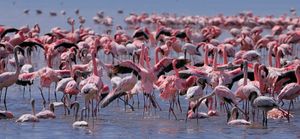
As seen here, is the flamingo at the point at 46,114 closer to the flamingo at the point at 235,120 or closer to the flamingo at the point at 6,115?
the flamingo at the point at 6,115

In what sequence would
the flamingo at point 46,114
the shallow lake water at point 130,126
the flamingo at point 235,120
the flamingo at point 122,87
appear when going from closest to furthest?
1. the shallow lake water at point 130,126
2. the flamingo at point 235,120
3. the flamingo at point 46,114
4. the flamingo at point 122,87

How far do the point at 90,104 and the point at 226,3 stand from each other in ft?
140

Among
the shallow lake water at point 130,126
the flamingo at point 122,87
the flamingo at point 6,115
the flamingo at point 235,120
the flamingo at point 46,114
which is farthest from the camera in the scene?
the flamingo at point 122,87

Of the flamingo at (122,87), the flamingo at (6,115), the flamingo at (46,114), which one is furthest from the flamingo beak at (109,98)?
the flamingo at (6,115)

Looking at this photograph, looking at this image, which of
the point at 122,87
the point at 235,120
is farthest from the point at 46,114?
the point at 235,120

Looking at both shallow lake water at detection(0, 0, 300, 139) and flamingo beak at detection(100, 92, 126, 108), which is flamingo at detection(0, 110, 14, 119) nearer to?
shallow lake water at detection(0, 0, 300, 139)

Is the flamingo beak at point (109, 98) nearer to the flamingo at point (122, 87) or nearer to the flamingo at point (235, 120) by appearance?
the flamingo at point (122, 87)

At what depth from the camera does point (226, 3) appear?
55.4 m

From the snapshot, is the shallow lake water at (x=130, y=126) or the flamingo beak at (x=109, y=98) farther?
the flamingo beak at (x=109, y=98)

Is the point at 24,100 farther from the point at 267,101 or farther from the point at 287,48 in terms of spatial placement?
the point at 287,48

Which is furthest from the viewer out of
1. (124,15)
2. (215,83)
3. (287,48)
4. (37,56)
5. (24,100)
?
(124,15)

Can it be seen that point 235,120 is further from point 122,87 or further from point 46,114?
point 46,114

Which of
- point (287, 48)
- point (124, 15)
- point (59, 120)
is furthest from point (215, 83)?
point (124, 15)

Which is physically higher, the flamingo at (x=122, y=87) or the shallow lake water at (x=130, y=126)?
the flamingo at (x=122, y=87)
